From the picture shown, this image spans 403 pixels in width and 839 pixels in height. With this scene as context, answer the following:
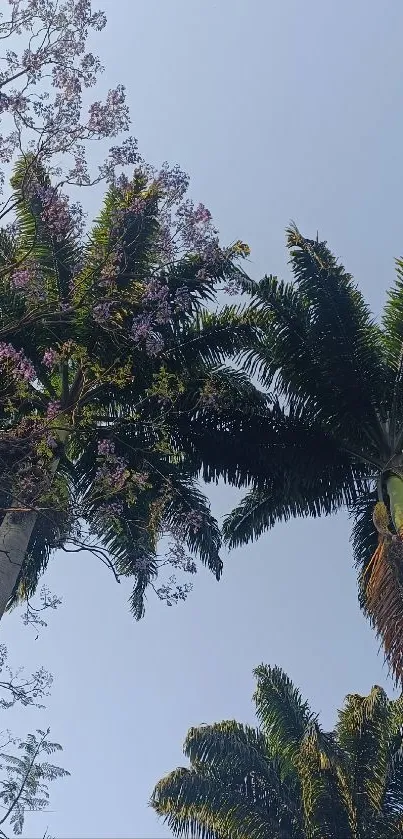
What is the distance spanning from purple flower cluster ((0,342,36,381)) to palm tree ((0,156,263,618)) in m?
0.04

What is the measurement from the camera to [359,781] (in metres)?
15.9

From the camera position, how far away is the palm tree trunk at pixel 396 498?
10.7 metres

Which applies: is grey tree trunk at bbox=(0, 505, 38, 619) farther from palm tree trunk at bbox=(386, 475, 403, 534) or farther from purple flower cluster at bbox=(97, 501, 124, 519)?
palm tree trunk at bbox=(386, 475, 403, 534)

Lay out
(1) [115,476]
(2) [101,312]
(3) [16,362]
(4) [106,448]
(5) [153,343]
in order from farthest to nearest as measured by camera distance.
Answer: (5) [153,343], (4) [106,448], (2) [101,312], (1) [115,476], (3) [16,362]

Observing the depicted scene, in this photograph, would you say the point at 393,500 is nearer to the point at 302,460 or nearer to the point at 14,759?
the point at 302,460

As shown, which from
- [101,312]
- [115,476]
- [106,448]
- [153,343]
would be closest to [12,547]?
[115,476]

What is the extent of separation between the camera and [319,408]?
43.1ft

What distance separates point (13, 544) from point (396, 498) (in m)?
5.38

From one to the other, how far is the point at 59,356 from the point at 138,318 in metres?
1.17

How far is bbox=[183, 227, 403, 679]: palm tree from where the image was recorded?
41.8 ft

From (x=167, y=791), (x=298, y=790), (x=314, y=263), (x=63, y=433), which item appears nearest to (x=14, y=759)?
(x=167, y=791)

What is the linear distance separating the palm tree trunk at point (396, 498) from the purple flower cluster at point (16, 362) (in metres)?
5.11

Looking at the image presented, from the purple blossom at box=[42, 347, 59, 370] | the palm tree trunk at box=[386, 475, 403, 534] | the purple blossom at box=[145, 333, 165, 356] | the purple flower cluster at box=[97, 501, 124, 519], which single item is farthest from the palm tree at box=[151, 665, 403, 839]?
the purple blossom at box=[42, 347, 59, 370]

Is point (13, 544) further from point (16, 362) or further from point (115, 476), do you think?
point (16, 362)
